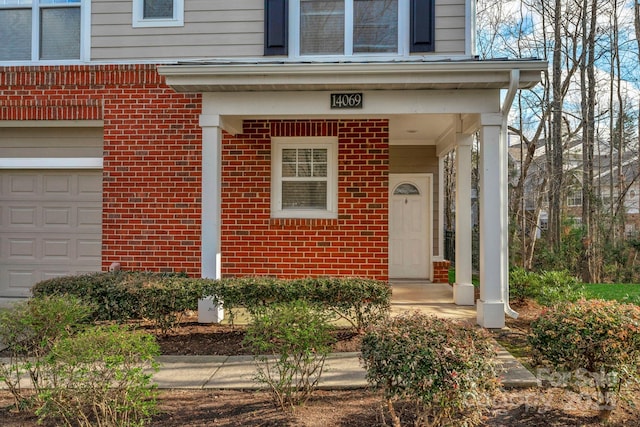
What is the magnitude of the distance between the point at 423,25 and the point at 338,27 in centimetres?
126

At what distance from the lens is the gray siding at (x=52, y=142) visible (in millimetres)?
8406

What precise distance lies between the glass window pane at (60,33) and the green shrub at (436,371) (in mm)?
7229

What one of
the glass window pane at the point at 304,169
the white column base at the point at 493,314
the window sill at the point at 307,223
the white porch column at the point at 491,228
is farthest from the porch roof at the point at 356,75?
the white column base at the point at 493,314

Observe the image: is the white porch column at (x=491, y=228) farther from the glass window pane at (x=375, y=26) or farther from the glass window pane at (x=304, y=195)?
the glass window pane at (x=304, y=195)

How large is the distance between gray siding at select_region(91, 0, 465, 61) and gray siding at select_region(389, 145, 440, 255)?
4265mm

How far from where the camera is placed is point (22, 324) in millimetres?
4586

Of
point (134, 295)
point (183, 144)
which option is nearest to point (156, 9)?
point (183, 144)

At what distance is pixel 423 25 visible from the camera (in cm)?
760

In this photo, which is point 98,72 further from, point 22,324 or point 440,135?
point 440,135

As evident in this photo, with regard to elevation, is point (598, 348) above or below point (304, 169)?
below

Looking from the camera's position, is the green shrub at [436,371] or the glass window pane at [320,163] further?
the glass window pane at [320,163]

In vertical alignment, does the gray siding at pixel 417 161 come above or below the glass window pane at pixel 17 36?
below

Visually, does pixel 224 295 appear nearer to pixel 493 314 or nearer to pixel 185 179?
pixel 185 179

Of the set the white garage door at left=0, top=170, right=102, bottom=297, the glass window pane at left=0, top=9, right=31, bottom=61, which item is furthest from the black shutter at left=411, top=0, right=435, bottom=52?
the glass window pane at left=0, top=9, right=31, bottom=61
